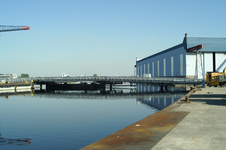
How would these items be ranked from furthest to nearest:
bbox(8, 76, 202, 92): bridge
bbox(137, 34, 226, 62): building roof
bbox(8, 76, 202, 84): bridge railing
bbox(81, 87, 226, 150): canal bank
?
bbox(137, 34, 226, 62): building roof → bbox(8, 76, 202, 92): bridge → bbox(8, 76, 202, 84): bridge railing → bbox(81, 87, 226, 150): canal bank

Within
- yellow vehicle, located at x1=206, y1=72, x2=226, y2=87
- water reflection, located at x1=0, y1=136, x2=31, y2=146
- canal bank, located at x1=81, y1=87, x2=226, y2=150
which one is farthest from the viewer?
yellow vehicle, located at x1=206, y1=72, x2=226, y2=87

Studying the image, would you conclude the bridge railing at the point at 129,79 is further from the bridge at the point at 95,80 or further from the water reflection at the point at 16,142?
the water reflection at the point at 16,142

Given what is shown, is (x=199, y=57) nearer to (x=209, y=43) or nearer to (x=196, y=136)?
(x=209, y=43)

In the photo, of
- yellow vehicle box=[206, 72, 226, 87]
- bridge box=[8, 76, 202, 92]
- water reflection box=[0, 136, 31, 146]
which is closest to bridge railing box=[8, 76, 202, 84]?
bridge box=[8, 76, 202, 92]

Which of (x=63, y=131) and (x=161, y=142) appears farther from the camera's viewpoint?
(x=63, y=131)

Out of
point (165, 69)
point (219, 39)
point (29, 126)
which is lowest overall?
point (29, 126)

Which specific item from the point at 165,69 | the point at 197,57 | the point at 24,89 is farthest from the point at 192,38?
the point at 24,89

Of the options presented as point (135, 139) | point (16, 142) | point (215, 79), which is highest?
point (215, 79)

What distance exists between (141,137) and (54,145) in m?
7.63

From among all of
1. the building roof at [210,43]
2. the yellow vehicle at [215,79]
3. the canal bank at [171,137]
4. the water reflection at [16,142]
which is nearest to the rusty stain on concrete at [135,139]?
the canal bank at [171,137]

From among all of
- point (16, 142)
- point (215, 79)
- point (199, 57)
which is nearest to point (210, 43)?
point (199, 57)

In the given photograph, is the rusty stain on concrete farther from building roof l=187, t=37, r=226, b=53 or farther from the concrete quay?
building roof l=187, t=37, r=226, b=53

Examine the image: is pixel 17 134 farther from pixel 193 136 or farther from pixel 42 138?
pixel 193 136

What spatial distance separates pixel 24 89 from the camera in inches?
4094
